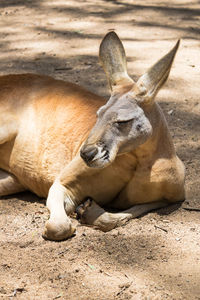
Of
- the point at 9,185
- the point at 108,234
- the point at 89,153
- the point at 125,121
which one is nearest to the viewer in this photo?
the point at 89,153

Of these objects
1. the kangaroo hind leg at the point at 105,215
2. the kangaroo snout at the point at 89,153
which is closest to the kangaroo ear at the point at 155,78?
the kangaroo snout at the point at 89,153

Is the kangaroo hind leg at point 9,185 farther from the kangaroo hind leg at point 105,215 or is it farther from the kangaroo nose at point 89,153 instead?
the kangaroo nose at point 89,153

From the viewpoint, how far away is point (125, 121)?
10.7 feet

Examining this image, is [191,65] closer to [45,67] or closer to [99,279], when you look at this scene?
[45,67]

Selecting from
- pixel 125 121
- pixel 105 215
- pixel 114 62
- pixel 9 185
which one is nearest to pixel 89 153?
pixel 125 121

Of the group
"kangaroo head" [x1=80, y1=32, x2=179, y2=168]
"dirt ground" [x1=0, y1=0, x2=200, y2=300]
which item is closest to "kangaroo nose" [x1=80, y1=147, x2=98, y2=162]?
"kangaroo head" [x1=80, y1=32, x2=179, y2=168]

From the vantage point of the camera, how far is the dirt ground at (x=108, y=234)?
300 centimetres

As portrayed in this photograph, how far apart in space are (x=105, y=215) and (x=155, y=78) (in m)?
0.90

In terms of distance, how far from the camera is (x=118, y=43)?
3646 millimetres

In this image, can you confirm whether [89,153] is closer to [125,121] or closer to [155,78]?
[125,121]

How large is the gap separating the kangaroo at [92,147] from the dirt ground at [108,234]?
12 centimetres

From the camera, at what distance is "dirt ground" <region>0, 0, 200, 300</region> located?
9.83 feet

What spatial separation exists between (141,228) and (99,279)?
61 centimetres

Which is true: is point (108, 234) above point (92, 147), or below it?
below
